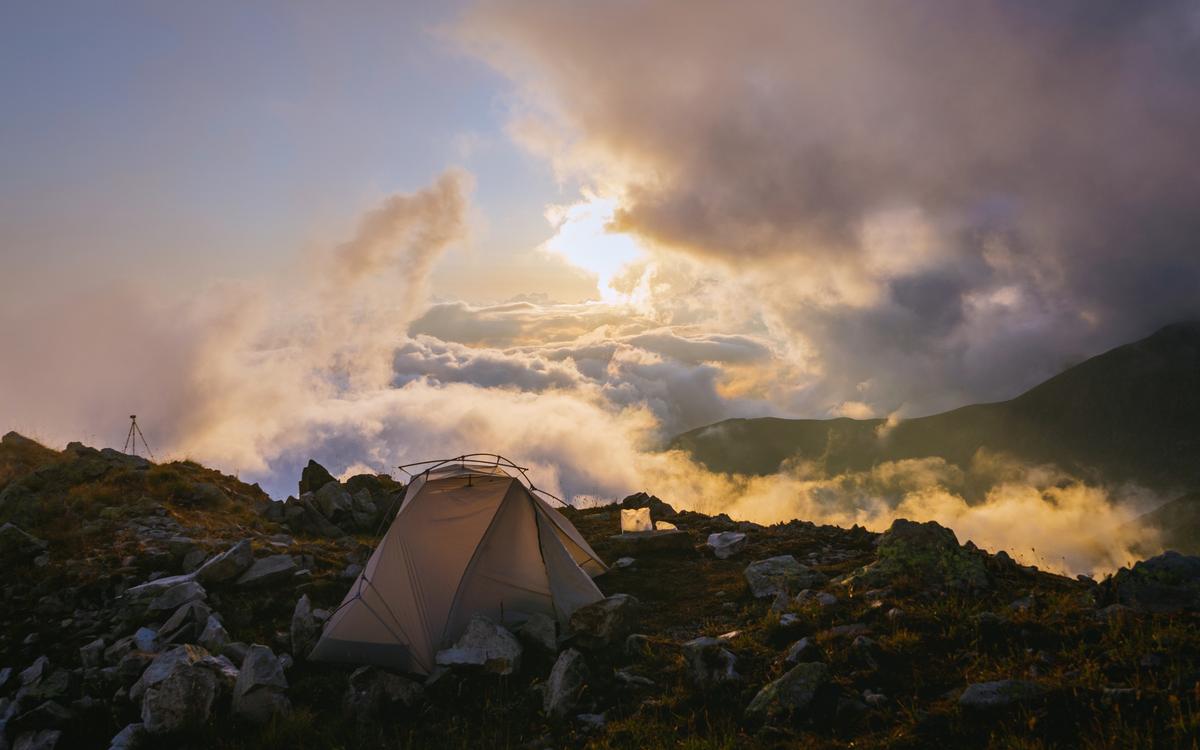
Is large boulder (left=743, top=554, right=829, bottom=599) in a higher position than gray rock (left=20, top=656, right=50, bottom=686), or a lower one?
lower

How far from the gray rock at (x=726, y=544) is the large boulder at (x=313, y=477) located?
14.3 meters

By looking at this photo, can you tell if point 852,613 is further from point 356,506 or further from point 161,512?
point 161,512

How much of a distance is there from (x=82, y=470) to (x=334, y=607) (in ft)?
40.2

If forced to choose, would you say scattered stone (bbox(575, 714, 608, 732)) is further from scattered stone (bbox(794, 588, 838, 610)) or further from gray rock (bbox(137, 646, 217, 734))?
gray rock (bbox(137, 646, 217, 734))

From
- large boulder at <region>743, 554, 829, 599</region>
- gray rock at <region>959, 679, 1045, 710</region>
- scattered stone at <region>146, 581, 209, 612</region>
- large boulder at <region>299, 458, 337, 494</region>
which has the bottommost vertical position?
gray rock at <region>959, 679, 1045, 710</region>

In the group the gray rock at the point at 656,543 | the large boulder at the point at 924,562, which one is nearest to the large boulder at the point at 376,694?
the large boulder at the point at 924,562

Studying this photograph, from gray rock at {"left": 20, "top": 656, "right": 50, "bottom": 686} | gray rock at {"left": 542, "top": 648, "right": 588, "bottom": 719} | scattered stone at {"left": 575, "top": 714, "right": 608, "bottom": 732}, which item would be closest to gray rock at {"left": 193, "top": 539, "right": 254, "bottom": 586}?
gray rock at {"left": 20, "top": 656, "right": 50, "bottom": 686}

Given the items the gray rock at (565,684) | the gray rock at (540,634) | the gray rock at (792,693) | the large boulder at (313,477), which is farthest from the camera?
the large boulder at (313,477)

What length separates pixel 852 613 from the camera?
1117 cm

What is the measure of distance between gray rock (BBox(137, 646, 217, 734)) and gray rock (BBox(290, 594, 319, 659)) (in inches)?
73.9

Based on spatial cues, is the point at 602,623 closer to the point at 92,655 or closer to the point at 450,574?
the point at 450,574

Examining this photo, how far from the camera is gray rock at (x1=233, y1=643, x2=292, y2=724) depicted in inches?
377

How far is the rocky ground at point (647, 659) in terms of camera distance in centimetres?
792

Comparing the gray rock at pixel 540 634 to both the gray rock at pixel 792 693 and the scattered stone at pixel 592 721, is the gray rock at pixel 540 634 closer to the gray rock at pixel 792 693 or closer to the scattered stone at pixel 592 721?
the scattered stone at pixel 592 721
